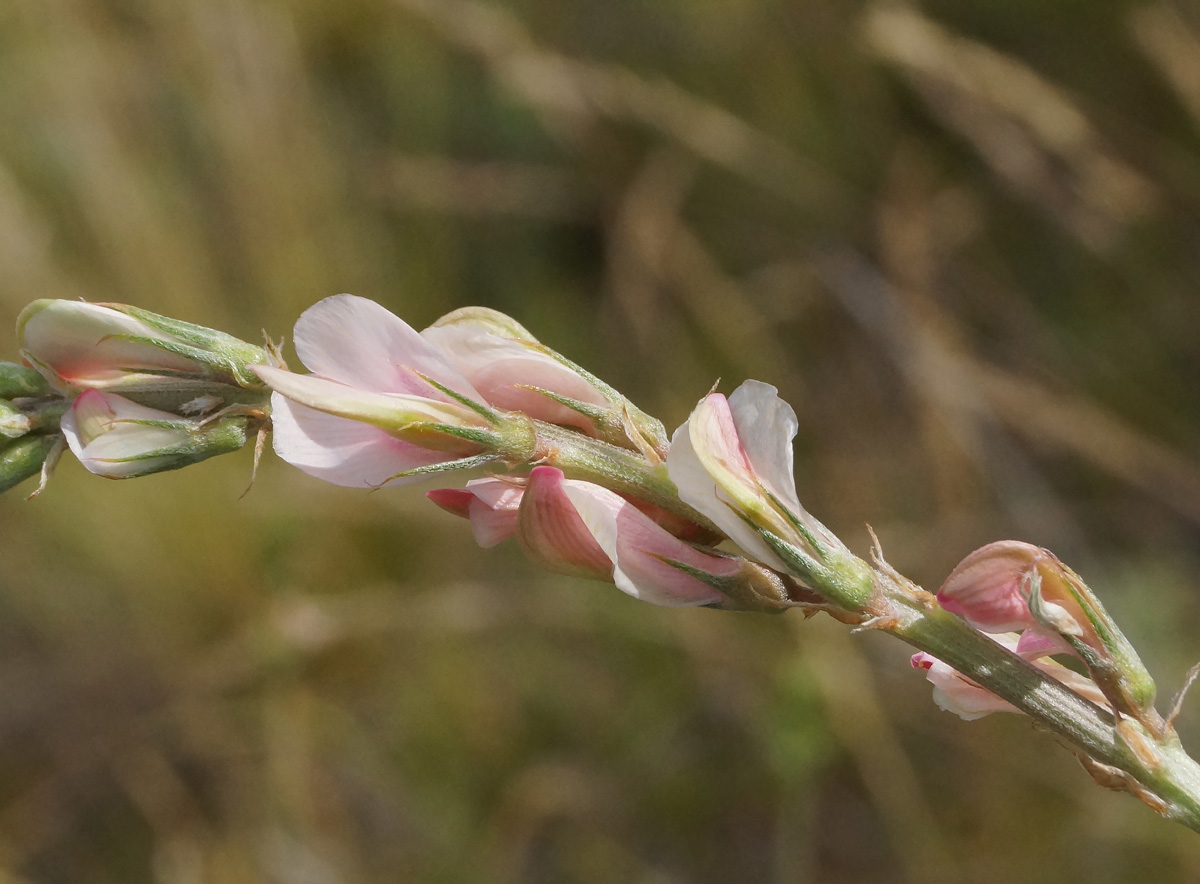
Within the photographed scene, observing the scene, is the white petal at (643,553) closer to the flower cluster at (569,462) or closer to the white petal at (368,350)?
the flower cluster at (569,462)

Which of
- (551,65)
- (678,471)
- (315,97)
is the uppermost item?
(678,471)

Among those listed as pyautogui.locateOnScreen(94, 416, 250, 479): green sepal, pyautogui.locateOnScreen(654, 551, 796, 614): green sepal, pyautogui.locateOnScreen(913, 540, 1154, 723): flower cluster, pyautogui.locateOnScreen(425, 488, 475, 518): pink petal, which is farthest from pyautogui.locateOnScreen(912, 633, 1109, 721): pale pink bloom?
pyautogui.locateOnScreen(94, 416, 250, 479): green sepal

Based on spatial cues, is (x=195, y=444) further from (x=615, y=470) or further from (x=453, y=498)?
(x=615, y=470)

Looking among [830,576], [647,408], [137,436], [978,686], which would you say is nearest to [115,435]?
[137,436]

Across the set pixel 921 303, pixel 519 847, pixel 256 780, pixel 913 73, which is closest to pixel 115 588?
pixel 256 780

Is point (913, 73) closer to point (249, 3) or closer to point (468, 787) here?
point (249, 3)

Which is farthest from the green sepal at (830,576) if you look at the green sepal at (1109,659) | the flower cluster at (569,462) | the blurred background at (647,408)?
the blurred background at (647,408)
